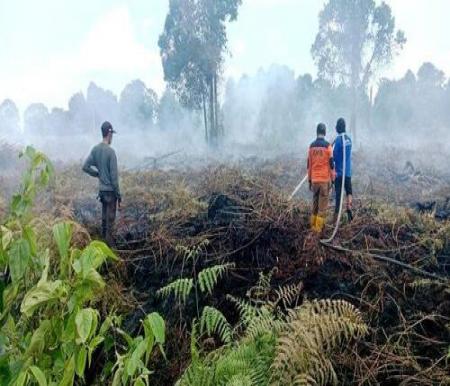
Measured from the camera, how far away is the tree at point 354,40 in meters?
32.9

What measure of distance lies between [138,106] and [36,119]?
25.7 metres

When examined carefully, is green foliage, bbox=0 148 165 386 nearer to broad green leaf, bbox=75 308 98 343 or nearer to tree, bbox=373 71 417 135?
broad green leaf, bbox=75 308 98 343

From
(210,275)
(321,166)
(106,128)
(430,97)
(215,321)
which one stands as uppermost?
(430,97)

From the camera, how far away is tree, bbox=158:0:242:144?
1153 inches

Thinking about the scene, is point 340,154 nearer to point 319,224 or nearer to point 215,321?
point 319,224

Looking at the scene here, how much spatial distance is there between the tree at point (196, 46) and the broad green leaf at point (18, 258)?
2942cm

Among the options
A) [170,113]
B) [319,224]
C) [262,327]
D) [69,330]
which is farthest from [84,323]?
[170,113]

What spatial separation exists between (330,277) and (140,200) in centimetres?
513

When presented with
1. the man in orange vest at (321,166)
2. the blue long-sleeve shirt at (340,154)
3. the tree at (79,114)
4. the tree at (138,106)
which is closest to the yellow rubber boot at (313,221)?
the man in orange vest at (321,166)

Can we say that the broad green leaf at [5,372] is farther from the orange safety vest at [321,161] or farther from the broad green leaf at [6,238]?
the orange safety vest at [321,161]

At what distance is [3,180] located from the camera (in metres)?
12.7

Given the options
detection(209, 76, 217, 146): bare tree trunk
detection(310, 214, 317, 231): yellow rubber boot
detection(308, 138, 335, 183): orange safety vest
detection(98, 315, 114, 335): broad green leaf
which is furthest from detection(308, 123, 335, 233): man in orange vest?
detection(209, 76, 217, 146): bare tree trunk

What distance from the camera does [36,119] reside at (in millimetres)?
67688

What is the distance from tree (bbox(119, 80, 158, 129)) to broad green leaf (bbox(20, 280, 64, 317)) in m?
46.2
